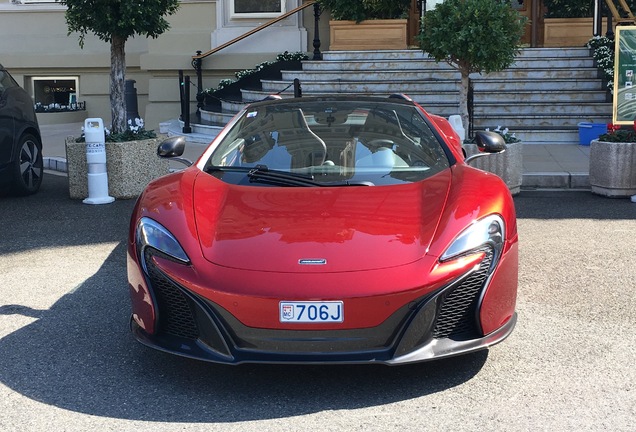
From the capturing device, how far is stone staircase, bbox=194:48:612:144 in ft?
47.1

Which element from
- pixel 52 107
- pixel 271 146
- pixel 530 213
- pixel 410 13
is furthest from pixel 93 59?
pixel 271 146

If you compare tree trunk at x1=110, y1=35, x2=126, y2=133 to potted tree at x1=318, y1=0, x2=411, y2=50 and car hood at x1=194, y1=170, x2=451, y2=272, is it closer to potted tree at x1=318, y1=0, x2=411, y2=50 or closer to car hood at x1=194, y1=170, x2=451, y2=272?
car hood at x1=194, y1=170, x2=451, y2=272

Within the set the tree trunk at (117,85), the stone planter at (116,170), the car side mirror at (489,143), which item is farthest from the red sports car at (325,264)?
the tree trunk at (117,85)

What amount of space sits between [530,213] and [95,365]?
17.9ft

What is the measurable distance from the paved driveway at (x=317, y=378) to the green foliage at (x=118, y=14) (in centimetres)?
476

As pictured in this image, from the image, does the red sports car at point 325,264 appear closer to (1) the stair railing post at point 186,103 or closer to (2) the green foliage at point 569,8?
(1) the stair railing post at point 186,103

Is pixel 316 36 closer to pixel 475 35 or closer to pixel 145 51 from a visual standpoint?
pixel 145 51

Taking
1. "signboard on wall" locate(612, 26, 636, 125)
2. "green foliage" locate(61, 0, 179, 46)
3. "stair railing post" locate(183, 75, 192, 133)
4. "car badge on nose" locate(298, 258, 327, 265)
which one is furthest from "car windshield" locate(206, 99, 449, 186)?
"stair railing post" locate(183, 75, 192, 133)

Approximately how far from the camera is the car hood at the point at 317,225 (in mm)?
4211

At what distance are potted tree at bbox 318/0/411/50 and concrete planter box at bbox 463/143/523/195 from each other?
7.35 metres

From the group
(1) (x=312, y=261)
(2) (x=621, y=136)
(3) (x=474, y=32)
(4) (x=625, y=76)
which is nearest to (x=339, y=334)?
(1) (x=312, y=261)

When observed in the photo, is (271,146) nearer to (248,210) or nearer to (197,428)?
(248,210)

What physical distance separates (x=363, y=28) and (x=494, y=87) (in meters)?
3.04

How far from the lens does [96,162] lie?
9883 mm
